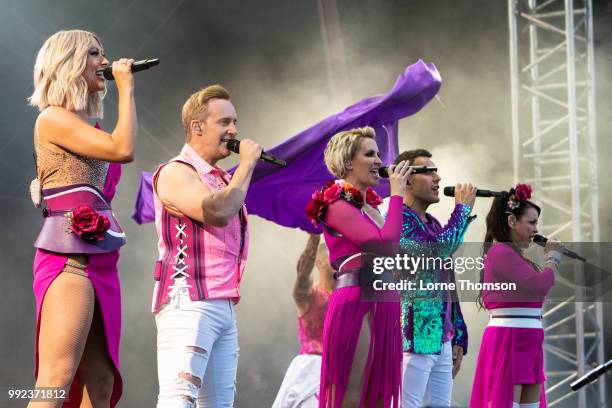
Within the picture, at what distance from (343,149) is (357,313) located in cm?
71

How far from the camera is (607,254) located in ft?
16.4

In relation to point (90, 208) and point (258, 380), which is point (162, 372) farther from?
point (258, 380)

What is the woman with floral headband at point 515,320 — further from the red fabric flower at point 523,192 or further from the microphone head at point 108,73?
the microphone head at point 108,73

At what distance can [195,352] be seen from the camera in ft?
8.14

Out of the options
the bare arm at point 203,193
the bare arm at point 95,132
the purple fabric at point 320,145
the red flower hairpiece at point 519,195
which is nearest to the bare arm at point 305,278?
the purple fabric at point 320,145

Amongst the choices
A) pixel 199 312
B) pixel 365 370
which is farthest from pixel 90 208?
pixel 365 370

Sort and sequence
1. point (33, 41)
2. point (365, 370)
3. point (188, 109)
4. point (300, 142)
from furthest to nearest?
point (33, 41) → point (300, 142) → point (365, 370) → point (188, 109)

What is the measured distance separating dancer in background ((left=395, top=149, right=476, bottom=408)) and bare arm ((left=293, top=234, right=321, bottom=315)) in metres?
1.16

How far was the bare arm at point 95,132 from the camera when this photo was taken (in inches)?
96.6

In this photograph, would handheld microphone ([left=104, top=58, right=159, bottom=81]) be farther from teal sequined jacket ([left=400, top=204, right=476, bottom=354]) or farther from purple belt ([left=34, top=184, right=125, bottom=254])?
teal sequined jacket ([left=400, top=204, right=476, bottom=354])

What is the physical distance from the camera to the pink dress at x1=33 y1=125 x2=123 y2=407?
246 centimetres

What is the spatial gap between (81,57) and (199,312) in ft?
2.76

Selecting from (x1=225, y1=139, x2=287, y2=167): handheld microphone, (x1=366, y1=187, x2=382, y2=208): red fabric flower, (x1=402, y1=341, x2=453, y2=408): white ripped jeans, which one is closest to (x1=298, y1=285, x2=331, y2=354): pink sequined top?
(x1=402, y1=341, x2=453, y2=408): white ripped jeans

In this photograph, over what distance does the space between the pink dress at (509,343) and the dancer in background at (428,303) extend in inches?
6.9
